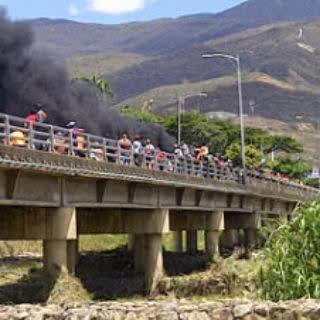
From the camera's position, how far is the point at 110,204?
3139cm

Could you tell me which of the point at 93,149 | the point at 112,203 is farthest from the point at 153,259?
the point at 93,149

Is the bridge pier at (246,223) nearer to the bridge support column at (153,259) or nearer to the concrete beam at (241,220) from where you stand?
the concrete beam at (241,220)

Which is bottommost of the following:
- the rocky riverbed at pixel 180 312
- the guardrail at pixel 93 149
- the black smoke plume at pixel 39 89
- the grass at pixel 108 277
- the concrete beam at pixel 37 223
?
the grass at pixel 108 277

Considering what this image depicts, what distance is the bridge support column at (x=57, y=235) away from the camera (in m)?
27.4

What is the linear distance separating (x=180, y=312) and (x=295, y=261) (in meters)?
4.93

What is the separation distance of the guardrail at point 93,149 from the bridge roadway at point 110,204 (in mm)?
485

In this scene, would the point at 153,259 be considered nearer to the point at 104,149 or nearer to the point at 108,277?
the point at 108,277

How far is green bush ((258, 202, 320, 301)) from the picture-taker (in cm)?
1543

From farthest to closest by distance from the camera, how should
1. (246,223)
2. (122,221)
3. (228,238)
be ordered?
(228,238), (246,223), (122,221)

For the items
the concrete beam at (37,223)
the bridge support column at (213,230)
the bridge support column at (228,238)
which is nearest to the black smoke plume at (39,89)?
Answer: the bridge support column at (228,238)

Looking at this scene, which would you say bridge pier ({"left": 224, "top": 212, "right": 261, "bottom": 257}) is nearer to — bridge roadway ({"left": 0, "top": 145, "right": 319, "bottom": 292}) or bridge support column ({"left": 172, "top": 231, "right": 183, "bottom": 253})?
bridge roadway ({"left": 0, "top": 145, "right": 319, "bottom": 292})

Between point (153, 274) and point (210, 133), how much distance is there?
67083 mm

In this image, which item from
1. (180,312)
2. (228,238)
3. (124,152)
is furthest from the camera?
(228,238)

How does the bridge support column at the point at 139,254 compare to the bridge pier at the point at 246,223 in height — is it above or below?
below
